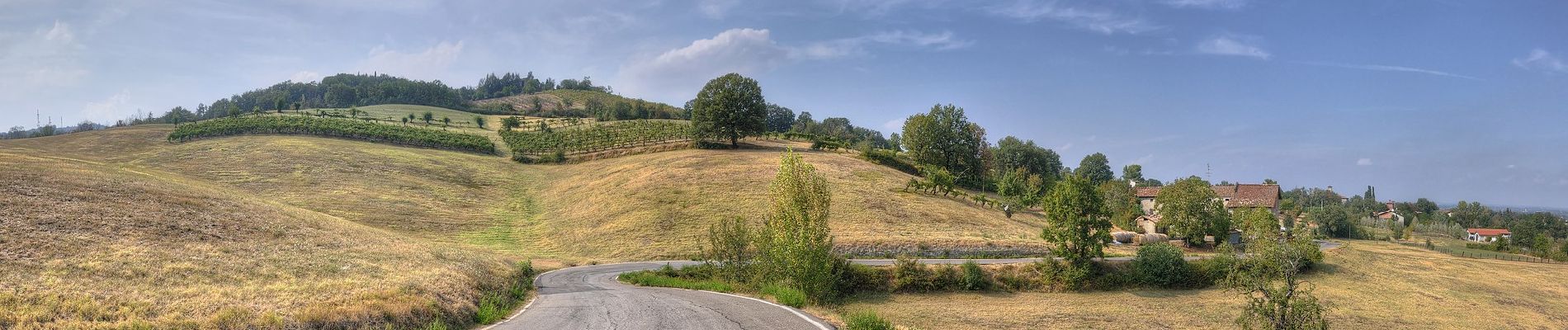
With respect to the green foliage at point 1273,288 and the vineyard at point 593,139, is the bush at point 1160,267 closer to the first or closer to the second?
the green foliage at point 1273,288

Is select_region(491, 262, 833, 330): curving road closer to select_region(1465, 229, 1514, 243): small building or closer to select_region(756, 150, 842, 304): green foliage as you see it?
select_region(756, 150, 842, 304): green foliage

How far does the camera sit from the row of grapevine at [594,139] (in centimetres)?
10069

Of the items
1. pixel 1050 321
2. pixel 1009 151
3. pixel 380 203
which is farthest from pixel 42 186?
pixel 1009 151

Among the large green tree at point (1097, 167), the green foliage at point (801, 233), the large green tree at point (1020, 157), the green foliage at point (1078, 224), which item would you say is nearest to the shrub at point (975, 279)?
the green foliage at point (1078, 224)

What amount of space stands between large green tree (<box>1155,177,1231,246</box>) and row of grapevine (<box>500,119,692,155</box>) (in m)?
65.2

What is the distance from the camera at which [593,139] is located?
102312 millimetres

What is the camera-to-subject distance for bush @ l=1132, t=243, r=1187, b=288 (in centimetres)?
3762

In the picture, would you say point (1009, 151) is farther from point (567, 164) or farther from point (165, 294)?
point (165, 294)

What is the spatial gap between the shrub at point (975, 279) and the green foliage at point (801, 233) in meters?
11.0

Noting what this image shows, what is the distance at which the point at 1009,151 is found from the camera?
12181cm

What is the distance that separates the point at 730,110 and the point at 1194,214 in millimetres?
59541

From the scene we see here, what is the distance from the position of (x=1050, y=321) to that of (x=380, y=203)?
58365 millimetres

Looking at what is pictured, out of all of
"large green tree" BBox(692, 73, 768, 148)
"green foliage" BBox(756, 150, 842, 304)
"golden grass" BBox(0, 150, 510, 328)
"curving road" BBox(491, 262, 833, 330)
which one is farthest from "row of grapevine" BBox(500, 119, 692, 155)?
"green foliage" BBox(756, 150, 842, 304)

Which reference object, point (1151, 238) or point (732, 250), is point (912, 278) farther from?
point (1151, 238)
